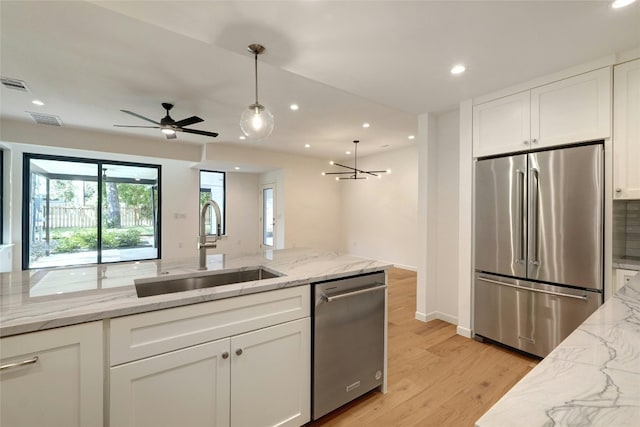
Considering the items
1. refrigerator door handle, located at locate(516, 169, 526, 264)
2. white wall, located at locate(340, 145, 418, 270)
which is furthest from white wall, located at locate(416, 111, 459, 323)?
white wall, located at locate(340, 145, 418, 270)

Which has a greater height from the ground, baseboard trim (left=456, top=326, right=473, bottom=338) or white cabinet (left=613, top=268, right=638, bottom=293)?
white cabinet (left=613, top=268, right=638, bottom=293)

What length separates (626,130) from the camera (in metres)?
2.10

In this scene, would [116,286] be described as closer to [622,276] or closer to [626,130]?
[622,276]

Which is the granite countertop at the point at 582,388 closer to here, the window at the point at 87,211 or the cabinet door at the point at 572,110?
the cabinet door at the point at 572,110

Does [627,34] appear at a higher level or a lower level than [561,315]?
higher

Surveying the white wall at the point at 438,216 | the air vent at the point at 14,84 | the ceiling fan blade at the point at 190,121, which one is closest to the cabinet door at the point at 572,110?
the white wall at the point at 438,216

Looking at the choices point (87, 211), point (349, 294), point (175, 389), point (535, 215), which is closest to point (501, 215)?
point (535, 215)

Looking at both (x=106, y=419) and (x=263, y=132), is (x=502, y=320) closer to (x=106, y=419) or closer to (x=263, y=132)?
(x=263, y=132)

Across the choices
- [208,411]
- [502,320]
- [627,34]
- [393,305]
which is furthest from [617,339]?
[393,305]

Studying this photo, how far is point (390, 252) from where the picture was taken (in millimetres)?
6648

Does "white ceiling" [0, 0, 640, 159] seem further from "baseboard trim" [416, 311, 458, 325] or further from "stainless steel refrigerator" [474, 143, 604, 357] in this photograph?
"baseboard trim" [416, 311, 458, 325]

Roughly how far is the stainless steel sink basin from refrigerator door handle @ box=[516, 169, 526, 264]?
2.29m

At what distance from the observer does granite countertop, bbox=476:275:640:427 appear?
1.63ft

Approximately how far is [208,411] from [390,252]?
19.0 ft
